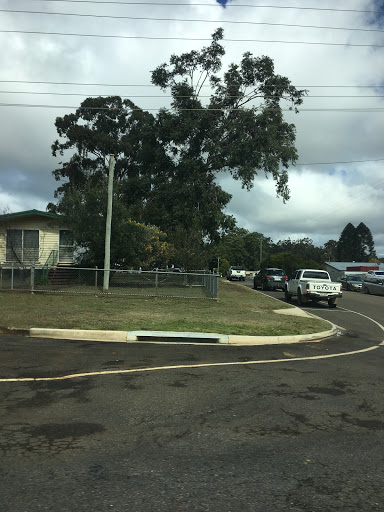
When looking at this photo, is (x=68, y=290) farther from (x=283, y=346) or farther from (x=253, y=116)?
(x=253, y=116)

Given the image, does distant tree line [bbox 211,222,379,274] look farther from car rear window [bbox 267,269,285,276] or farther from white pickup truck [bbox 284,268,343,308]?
white pickup truck [bbox 284,268,343,308]

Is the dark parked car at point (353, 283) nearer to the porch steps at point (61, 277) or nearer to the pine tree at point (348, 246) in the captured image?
the porch steps at point (61, 277)

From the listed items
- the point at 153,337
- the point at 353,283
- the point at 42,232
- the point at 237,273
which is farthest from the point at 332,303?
the point at 237,273

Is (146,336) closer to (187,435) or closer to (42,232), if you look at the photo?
(187,435)

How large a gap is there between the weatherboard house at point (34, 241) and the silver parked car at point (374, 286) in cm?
2324

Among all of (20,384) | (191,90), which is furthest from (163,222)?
(20,384)

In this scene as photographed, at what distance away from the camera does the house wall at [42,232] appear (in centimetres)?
2633

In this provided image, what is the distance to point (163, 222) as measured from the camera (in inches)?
1308

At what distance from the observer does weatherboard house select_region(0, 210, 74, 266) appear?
26.3 meters

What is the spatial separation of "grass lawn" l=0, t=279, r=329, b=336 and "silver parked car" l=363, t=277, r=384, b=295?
18668 mm

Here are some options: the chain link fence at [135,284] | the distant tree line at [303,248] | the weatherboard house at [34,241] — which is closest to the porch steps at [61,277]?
the chain link fence at [135,284]

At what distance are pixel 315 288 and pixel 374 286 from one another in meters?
16.5

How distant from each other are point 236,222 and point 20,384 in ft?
95.2

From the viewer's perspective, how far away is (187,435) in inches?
179
